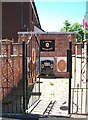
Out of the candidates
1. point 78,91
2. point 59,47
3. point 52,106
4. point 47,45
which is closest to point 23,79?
point 52,106

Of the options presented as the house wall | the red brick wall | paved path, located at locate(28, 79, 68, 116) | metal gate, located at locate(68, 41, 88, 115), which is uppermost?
the house wall

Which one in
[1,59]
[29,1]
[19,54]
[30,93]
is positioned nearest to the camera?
[1,59]

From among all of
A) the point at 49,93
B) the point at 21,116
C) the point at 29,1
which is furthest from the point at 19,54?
the point at 29,1

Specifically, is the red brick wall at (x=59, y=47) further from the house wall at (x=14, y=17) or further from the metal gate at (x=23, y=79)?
the metal gate at (x=23, y=79)

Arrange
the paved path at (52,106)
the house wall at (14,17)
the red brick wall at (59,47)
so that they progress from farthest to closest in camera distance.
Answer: the house wall at (14,17) < the red brick wall at (59,47) < the paved path at (52,106)

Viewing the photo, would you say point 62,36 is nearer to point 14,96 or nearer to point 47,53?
point 47,53

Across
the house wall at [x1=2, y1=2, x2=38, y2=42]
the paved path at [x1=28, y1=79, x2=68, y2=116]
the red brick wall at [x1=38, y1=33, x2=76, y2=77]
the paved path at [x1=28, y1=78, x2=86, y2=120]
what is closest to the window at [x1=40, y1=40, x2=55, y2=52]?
the red brick wall at [x1=38, y1=33, x2=76, y2=77]

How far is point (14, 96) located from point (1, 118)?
3.45 m

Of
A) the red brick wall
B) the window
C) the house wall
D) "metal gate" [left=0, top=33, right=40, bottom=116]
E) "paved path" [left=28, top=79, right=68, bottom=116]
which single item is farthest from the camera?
the house wall

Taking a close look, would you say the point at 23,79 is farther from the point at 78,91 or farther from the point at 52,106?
the point at 78,91

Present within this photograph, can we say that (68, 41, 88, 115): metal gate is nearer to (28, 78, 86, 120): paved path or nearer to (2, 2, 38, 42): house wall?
(28, 78, 86, 120): paved path

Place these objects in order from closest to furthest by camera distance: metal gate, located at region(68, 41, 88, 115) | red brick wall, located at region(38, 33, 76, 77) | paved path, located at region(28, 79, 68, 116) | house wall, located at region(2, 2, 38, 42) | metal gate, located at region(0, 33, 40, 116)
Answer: metal gate, located at region(68, 41, 88, 115)
metal gate, located at region(0, 33, 40, 116)
paved path, located at region(28, 79, 68, 116)
red brick wall, located at region(38, 33, 76, 77)
house wall, located at region(2, 2, 38, 42)

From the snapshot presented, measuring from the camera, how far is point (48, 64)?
1847 cm

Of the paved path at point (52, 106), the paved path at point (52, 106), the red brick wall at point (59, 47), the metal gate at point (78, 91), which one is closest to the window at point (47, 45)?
the red brick wall at point (59, 47)
